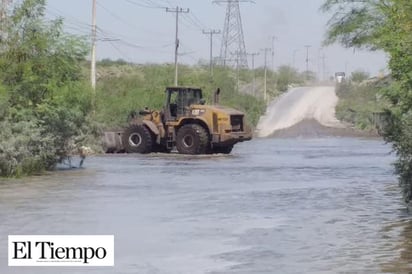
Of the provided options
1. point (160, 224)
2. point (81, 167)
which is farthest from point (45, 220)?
point (81, 167)

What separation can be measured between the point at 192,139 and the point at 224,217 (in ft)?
72.6

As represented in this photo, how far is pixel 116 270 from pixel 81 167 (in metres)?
20.3

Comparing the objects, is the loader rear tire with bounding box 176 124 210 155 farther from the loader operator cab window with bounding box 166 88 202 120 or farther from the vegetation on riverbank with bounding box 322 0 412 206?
the vegetation on riverbank with bounding box 322 0 412 206

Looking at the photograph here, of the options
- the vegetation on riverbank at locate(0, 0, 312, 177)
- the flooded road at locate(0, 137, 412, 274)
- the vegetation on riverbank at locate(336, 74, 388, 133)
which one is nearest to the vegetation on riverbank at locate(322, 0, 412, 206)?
the flooded road at locate(0, 137, 412, 274)

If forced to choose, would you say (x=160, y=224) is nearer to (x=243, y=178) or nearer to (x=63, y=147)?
(x=243, y=178)

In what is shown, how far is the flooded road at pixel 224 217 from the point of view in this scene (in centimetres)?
1261

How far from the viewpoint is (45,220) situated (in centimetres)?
1669

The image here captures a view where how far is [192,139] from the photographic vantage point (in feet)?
129

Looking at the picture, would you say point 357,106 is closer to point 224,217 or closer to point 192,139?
point 192,139

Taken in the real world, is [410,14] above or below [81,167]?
above

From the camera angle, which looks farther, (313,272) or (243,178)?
(243,178)

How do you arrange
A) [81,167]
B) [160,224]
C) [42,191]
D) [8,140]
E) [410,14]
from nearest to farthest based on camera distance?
[160,224] → [410,14] → [42,191] → [8,140] → [81,167]

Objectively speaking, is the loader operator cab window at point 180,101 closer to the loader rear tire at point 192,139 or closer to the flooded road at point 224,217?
the loader rear tire at point 192,139

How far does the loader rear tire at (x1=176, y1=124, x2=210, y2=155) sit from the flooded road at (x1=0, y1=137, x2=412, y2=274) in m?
8.33
